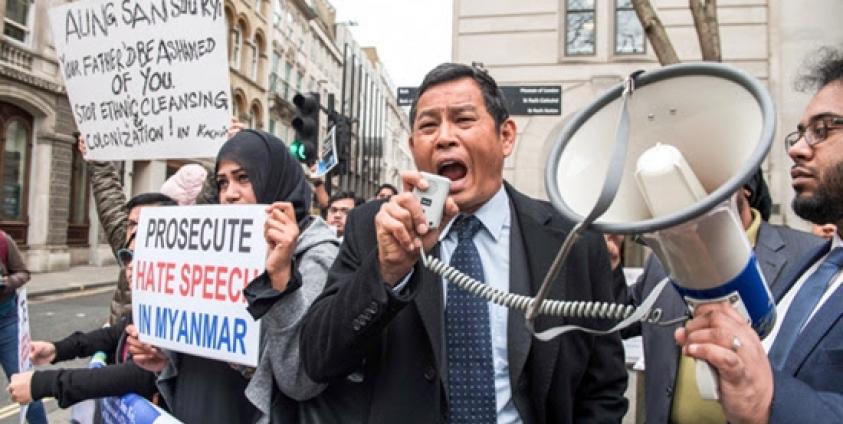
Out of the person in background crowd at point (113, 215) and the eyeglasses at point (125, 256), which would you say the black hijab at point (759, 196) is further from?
the person in background crowd at point (113, 215)

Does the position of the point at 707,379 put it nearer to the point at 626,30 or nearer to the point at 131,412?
the point at 131,412

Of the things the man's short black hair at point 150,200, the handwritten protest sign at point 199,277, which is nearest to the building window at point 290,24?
the man's short black hair at point 150,200

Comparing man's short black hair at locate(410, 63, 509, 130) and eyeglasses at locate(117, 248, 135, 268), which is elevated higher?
man's short black hair at locate(410, 63, 509, 130)

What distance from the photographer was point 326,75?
4731 cm

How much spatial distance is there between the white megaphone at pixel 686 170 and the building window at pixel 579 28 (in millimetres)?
9023

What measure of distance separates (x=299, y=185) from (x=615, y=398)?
1.36 meters

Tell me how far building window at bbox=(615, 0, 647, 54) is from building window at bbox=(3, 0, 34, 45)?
1530cm

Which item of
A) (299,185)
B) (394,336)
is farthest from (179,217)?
(394,336)

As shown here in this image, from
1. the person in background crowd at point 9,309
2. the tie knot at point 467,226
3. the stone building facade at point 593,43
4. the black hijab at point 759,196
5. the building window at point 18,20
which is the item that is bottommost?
the person in background crowd at point 9,309

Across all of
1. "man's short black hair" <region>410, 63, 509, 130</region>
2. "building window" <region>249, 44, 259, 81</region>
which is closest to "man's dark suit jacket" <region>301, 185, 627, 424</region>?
"man's short black hair" <region>410, 63, 509, 130</region>

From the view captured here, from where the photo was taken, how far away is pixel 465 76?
5.44 ft

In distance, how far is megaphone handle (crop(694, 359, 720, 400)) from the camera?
93 centimetres

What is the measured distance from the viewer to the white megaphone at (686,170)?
2.87ft

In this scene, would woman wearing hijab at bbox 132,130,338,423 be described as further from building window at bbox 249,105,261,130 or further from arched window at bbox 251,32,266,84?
arched window at bbox 251,32,266,84
